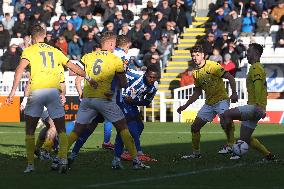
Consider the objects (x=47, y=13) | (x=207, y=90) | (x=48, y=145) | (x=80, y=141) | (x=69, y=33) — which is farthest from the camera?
(x=47, y=13)

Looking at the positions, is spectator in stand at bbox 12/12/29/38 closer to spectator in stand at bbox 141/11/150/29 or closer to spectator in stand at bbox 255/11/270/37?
spectator in stand at bbox 141/11/150/29

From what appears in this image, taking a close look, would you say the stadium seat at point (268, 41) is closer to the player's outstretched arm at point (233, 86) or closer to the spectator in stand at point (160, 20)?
the spectator in stand at point (160, 20)

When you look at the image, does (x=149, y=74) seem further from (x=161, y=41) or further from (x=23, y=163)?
(x=161, y=41)

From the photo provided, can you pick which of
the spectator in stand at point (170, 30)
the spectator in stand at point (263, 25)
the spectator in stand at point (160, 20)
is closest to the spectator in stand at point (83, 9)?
the spectator in stand at point (160, 20)

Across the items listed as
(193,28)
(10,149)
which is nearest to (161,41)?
(193,28)

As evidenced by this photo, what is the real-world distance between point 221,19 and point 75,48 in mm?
5476

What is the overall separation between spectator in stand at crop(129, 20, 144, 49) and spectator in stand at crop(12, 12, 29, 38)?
4597 mm

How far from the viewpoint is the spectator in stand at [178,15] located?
36562 mm

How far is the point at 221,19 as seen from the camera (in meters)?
35.3

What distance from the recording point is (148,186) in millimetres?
12508

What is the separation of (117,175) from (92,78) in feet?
5.17

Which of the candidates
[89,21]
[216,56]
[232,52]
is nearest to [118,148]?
[216,56]

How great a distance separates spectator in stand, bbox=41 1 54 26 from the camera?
38.6 m

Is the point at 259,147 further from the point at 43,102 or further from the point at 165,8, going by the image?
the point at 165,8
